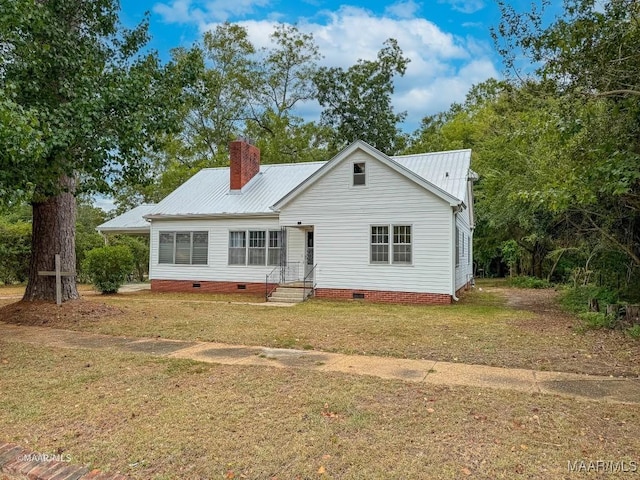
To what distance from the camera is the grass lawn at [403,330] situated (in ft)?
23.0

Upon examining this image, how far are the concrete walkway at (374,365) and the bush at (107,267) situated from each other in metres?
9.69

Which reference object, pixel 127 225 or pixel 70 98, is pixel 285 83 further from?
pixel 70 98

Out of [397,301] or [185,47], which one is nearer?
[397,301]

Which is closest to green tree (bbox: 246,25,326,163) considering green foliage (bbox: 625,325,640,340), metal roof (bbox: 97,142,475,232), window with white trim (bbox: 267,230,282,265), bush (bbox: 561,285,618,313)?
metal roof (bbox: 97,142,475,232)

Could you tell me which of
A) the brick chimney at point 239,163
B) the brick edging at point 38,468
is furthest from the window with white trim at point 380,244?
the brick edging at point 38,468

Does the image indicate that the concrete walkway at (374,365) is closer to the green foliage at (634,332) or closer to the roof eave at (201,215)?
the green foliage at (634,332)

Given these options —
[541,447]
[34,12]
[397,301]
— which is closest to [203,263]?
[397,301]

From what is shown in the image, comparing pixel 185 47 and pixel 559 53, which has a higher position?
pixel 185 47

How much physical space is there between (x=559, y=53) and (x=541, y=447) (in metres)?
6.73

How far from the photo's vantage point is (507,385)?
5.44 metres

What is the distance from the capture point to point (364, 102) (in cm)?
3475

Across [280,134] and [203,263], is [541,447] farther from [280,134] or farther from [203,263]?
[280,134]

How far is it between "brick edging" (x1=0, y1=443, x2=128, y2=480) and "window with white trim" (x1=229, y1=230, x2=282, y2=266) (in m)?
14.4

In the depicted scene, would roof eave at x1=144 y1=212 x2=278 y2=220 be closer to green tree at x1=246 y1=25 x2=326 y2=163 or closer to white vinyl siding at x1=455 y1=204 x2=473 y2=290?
white vinyl siding at x1=455 y1=204 x2=473 y2=290
